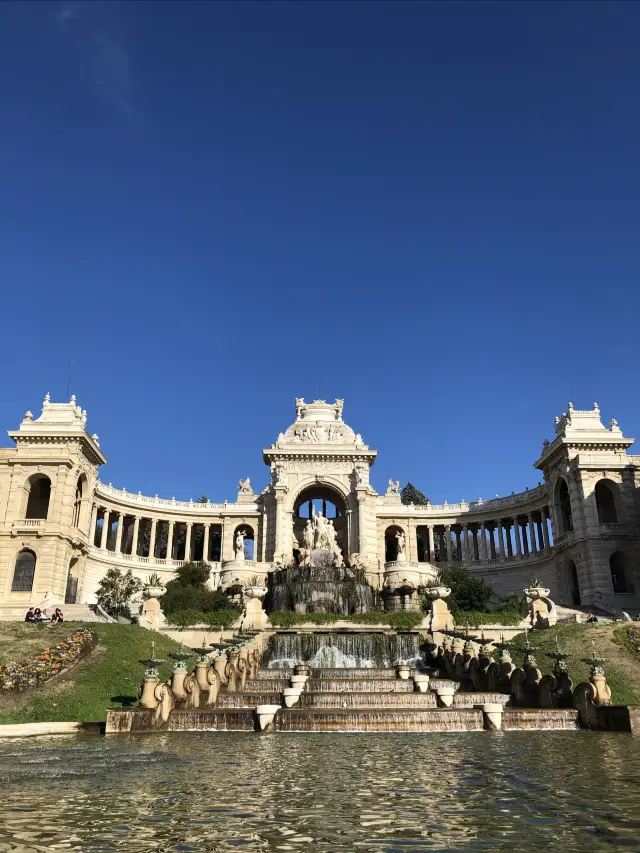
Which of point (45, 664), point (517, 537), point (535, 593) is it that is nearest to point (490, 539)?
point (517, 537)

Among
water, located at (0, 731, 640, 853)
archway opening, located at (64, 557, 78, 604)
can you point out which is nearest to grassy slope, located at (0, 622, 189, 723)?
water, located at (0, 731, 640, 853)

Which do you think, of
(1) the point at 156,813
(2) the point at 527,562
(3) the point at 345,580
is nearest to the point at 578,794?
(1) the point at 156,813

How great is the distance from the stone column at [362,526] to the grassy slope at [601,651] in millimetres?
31294

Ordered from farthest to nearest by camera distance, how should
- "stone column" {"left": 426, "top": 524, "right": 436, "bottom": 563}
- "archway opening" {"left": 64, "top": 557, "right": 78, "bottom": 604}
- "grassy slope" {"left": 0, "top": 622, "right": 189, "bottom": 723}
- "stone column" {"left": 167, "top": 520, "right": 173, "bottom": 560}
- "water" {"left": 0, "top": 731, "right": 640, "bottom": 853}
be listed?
"stone column" {"left": 426, "top": 524, "right": 436, "bottom": 563} → "stone column" {"left": 167, "top": 520, "right": 173, "bottom": 560} → "archway opening" {"left": 64, "top": 557, "right": 78, "bottom": 604} → "grassy slope" {"left": 0, "top": 622, "right": 189, "bottom": 723} → "water" {"left": 0, "top": 731, "right": 640, "bottom": 853}

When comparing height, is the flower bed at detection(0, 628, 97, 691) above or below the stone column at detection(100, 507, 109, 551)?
below

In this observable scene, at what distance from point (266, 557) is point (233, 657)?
144ft

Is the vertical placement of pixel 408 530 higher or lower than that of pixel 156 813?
higher

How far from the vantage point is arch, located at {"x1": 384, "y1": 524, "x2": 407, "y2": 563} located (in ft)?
263

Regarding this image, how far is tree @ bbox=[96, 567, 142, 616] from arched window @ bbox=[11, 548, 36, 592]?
5.95 metres

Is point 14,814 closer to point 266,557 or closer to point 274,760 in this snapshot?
point 274,760

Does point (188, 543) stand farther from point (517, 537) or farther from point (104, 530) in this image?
point (517, 537)

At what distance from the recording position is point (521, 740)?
15.5 meters

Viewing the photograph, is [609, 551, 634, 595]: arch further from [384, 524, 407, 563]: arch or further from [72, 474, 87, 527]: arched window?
[72, 474, 87, 527]: arched window

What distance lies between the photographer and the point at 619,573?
190 feet
